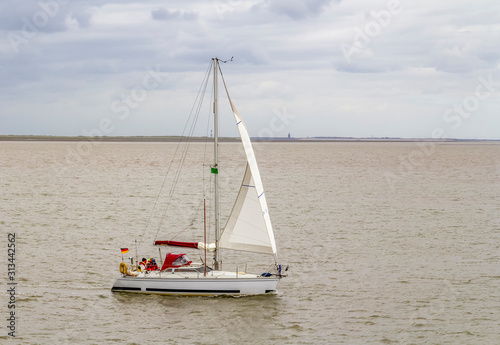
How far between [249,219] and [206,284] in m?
4.36

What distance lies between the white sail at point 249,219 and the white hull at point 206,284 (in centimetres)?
181

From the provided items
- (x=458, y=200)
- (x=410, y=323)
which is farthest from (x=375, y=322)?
(x=458, y=200)

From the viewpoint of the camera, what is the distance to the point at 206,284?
3294 cm

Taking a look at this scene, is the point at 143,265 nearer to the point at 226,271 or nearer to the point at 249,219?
the point at 226,271

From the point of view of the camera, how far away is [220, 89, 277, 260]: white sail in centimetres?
3381

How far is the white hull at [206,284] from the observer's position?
108ft

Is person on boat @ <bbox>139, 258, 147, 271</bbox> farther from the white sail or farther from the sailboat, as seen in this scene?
the white sail

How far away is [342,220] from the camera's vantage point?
58250 millimetres

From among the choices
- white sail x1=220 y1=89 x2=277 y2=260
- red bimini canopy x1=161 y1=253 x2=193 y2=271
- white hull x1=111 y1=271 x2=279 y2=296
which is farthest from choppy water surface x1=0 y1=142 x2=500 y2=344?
white sail x1=220 y1=89 x2=277 y2=260

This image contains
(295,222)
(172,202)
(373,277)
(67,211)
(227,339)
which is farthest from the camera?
(172,202)

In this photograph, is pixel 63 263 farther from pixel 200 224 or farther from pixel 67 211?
pixel 67 211

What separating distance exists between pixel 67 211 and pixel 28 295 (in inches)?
1201

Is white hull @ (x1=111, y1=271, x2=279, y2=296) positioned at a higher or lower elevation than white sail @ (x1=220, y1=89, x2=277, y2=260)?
lower

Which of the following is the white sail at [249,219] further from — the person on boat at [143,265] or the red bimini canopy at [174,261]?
the person on boat at [143,265]
